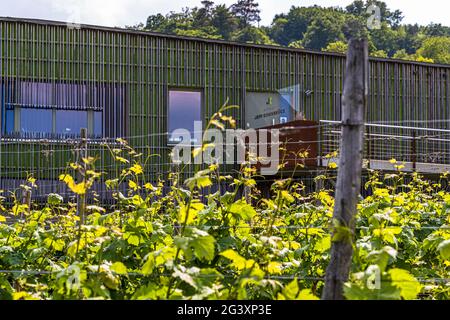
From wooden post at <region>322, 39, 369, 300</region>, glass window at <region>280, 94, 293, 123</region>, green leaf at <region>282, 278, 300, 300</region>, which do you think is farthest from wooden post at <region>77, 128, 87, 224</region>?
glass window at <region>280, 94, 293, 123</region>

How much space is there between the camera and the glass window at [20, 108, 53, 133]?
20.2 metres

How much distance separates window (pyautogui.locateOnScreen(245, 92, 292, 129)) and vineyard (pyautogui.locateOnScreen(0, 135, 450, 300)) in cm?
1480

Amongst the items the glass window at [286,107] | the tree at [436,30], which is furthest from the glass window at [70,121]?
the tree at [436,30]

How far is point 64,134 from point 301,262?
15.6m

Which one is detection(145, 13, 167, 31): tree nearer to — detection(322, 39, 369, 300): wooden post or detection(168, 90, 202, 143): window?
detection(168, 90, 202, 143): window

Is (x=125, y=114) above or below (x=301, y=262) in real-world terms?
above

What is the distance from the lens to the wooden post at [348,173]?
3537 mm

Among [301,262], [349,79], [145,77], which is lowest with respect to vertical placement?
[301,262]

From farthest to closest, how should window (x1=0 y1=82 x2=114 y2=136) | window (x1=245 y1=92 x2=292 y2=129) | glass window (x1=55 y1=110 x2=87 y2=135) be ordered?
window (x1=245 y1=92 x2=292 y2=129)
glass window (x1=55 y1=110 x2=87 y2=135)
window (x1=0 y1=82 x2=114 y2=136)
